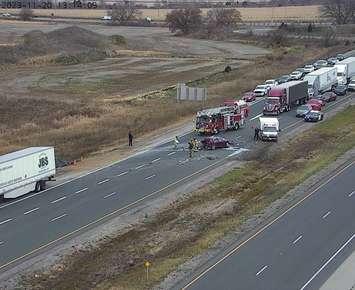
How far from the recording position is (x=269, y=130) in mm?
65812

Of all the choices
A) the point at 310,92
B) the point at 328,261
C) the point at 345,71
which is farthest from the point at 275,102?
the point at 328,261

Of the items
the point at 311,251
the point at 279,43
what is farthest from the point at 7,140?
the point at 279,43

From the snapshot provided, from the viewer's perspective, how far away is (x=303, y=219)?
136ft

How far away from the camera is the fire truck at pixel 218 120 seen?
6869cm

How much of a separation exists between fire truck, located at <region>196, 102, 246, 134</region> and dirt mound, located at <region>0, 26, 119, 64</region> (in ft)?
229

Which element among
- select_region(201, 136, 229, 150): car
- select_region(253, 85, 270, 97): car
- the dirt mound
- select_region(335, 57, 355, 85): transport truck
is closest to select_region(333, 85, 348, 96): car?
select_region(335, 57, 355, 85): transport truck

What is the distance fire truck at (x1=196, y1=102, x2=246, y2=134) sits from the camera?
225 feet

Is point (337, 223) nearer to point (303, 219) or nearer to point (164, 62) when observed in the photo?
point (303, 219)

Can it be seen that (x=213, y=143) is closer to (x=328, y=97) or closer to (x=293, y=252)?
(x=293, y=252)

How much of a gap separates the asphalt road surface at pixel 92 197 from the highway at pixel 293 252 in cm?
985

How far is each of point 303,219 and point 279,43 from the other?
125m

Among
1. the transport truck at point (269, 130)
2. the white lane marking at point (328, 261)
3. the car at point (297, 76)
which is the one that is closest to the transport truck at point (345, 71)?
the car at point (297, 76)

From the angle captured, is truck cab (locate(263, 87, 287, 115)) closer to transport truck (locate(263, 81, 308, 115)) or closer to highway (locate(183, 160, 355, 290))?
transport truck (locate(263, 81, 308, 115))

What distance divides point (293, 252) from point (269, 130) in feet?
102
